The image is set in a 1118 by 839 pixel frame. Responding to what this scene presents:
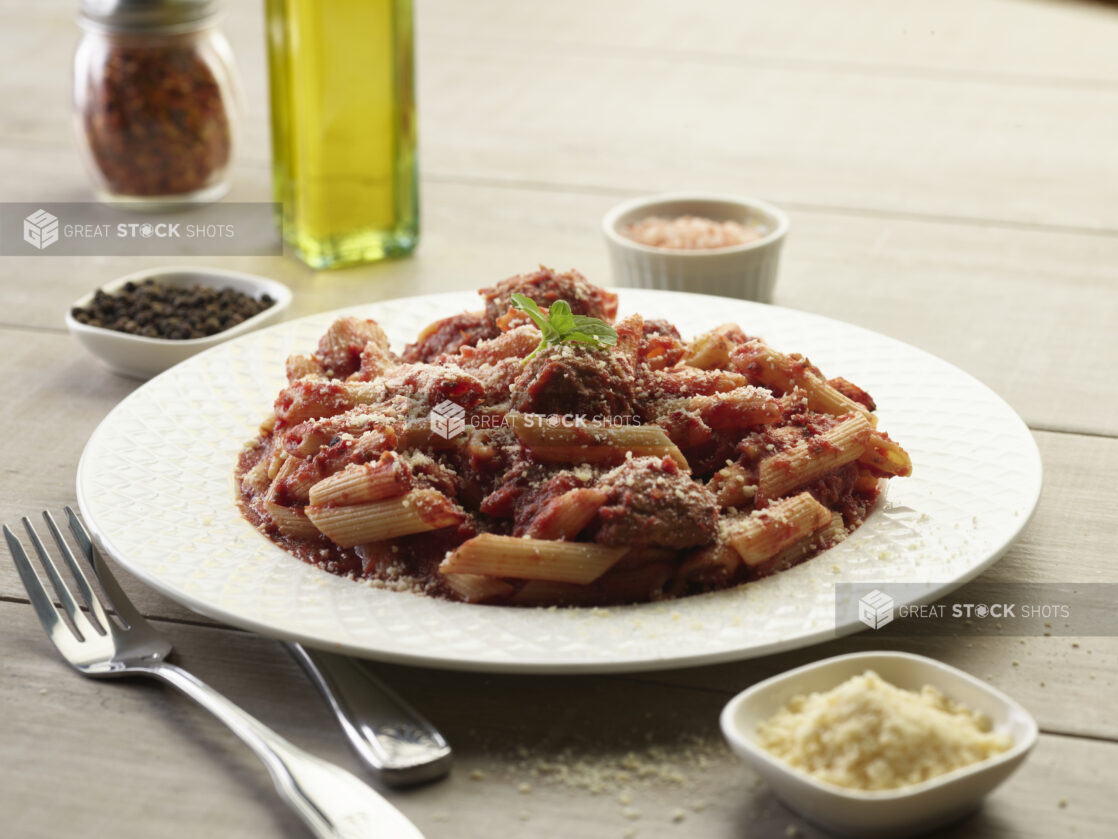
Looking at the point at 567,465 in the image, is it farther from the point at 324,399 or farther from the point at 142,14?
the point at 142,14

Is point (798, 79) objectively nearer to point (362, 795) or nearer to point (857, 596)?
point (857, 596)

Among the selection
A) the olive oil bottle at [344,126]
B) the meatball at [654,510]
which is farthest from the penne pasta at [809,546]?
the olive oil bottle at [344,126]

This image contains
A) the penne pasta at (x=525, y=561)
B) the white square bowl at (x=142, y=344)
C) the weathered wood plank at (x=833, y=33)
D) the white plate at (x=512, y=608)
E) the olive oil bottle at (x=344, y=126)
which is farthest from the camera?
the weathered wood plank at (x=833, y=33)

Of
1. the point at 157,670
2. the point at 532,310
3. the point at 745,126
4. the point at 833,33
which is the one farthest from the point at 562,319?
the point at 833,33

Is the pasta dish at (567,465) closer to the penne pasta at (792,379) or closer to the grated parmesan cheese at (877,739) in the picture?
the penne pasta at (792,379)

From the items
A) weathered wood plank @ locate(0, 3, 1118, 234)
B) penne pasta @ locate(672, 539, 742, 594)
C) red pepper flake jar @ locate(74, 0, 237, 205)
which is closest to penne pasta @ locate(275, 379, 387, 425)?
penne pasta @ locate(672, 539, 742, 594)

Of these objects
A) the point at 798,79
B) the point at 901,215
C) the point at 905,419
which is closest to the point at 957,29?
the point at 798,79

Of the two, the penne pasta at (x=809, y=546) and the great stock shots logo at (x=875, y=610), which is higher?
the great stock shots logo at (x=875, y=610)
